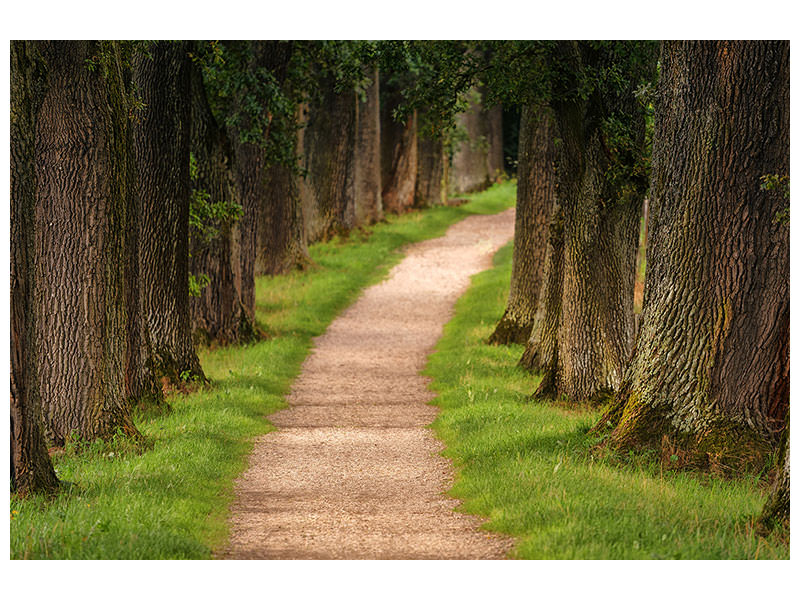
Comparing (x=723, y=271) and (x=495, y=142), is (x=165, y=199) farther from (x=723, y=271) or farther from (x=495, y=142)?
(x=495, y=142)

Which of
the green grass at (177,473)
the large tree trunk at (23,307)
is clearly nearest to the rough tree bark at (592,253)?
the green grass at (177,473)

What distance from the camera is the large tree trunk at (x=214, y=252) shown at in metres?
16.5

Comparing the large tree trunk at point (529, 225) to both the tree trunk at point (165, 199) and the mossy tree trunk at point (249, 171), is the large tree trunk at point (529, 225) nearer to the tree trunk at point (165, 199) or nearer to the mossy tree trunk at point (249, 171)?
the mossy tree trunk at point (249, 171)

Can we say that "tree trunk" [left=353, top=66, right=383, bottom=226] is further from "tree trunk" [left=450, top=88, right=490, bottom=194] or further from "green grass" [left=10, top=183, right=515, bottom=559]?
"tree trunk" [left=450, top=88, right=490, bottom=194]

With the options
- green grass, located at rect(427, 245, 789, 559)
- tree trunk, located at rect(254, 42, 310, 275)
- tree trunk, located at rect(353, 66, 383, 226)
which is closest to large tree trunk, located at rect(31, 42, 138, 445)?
green grass, located at rect(427, 245, 789, 559)

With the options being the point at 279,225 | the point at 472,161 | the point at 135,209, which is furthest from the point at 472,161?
the point at 135,209

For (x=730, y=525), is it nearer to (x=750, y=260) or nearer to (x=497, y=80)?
(x=750, y=260)

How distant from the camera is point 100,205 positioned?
10.2 metres

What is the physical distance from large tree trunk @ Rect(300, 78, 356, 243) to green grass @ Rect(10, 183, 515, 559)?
371 inches

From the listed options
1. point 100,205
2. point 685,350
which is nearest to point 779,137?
point 685,350

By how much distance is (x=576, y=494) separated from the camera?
7.86m

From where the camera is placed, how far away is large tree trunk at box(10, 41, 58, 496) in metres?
7.43

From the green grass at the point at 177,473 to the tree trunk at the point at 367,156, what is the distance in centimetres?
1273

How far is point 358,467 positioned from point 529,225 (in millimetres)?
8131
